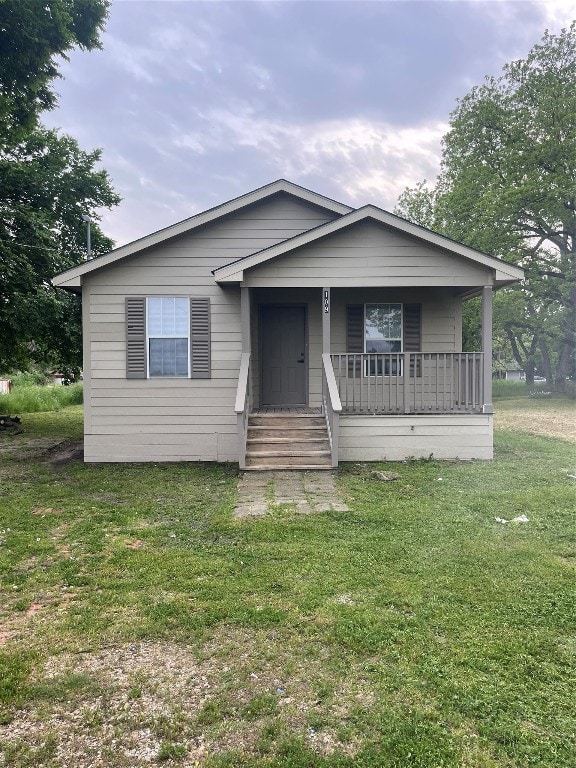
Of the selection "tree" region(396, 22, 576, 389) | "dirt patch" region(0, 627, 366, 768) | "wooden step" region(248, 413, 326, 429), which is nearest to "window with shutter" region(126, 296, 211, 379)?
"wooden step" region(248, 413, 326, 429)

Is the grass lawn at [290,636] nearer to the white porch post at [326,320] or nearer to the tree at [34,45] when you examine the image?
the white porch post at [326,320]

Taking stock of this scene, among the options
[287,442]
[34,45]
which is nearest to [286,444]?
[287,442]

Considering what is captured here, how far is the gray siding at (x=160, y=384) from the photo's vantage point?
336 inches

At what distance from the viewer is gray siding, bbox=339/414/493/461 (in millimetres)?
8273

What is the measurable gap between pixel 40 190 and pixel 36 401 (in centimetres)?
759

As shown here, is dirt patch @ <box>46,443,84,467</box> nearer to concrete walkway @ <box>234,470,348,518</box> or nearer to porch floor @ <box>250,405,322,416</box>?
porch floor @ <box>250,405,322,416</box>

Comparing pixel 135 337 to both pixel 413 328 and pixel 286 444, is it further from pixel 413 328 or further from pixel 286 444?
pixel 413 328

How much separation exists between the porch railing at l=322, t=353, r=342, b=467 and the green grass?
42.1ft

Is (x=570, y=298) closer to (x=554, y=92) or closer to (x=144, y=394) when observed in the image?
(x=554, y=92)

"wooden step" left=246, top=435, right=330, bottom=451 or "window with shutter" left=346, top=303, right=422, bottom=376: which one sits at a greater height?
"window with shutter" left=346, top=303, right=422, bottom=376

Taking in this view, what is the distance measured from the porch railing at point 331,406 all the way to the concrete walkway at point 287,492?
0.45 meters

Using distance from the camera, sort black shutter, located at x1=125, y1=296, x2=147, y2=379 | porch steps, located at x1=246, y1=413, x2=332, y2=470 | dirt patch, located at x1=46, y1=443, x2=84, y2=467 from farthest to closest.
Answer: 1. dirt patch, located at x1=46, y1=443, x2=84, y2=467
2. black shutter, located at x1=125, y1=296, x2=147, y2=379
3. porch steps, located at x1=246, y1=413, x2=332, y2=470

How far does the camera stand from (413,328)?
9.38 m

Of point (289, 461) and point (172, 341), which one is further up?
point (172, 341)
